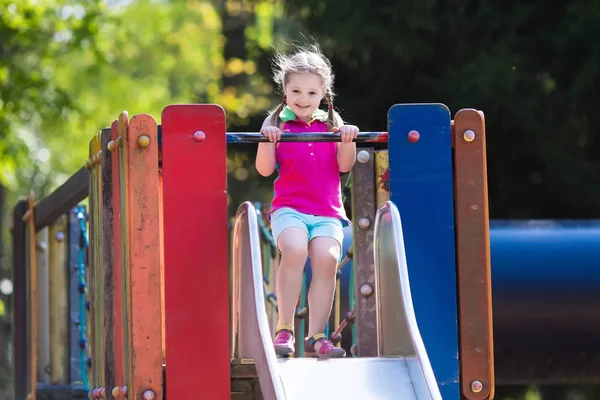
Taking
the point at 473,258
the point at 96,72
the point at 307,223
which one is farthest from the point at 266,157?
the point at 96,72

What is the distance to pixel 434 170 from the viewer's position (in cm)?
490

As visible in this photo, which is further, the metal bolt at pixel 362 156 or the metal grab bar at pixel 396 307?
the metal bolt at pixel 362 156

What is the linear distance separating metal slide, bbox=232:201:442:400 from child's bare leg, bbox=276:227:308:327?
0.19 m

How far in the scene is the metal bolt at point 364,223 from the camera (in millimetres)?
5680

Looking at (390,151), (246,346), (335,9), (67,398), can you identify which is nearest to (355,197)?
(390,151)

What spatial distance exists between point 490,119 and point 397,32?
1.47 metres

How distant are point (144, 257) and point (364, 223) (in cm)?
144

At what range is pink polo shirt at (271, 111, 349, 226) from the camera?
518 cm

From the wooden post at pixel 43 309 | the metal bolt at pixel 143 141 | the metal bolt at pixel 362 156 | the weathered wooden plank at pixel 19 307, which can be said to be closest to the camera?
the metal bolt at pixel 143 141

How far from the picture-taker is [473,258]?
488cm

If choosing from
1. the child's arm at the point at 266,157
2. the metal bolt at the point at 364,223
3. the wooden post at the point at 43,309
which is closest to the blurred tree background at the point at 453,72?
the wooden post at the point at 43,309

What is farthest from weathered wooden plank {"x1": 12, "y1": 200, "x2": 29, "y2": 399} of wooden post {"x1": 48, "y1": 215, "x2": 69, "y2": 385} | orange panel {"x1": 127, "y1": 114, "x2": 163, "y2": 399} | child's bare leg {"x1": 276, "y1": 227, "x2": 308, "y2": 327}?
orange panel {"x1": 127, "y1": 114, "x2": 163, "y2": 399}

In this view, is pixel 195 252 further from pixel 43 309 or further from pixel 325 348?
pixel 43 309

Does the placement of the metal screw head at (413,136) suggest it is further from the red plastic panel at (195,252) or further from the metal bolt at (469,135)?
the red plastic panel at (195,252)
